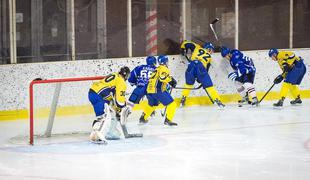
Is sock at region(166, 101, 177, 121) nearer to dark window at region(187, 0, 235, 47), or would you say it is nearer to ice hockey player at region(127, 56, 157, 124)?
ice hockey player at region(127, 56, 157, 124)

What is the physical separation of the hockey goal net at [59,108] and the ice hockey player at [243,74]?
2.97 metres

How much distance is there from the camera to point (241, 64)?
11828 millimetres

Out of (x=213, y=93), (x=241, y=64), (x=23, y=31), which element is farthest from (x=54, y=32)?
(x=241, y=64)

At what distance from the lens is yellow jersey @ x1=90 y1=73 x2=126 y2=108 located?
8430 millimetres

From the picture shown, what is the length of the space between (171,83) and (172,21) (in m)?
2.51

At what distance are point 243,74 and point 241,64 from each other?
0.16m

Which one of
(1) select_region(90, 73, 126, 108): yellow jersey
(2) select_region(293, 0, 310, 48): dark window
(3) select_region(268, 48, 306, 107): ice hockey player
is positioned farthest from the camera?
(2) select_region(293, 0, 310, 48): dark window

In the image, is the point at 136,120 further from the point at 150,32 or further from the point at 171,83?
the point at 150,32

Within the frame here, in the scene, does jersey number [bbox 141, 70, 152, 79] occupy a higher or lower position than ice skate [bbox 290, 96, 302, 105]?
higher

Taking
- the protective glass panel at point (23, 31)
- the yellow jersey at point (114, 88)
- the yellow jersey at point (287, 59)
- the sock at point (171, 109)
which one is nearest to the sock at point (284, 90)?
the yellow jersey at point (287, 59)

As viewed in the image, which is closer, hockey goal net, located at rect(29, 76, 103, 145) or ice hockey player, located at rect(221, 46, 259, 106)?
hockey goal net, located at rect(29, 76, 103, 145)

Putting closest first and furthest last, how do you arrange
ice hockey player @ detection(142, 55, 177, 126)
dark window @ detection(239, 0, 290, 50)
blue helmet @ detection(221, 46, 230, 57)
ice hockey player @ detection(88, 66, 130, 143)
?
ice hockey player @ detection(88, 66, 130, 143) < ice hockey player @ detection(142, 55, 177, 126) < blue helmet @ detection(221, 46, 230, 57) < dark window @ detection(239, 0, 290, 50)

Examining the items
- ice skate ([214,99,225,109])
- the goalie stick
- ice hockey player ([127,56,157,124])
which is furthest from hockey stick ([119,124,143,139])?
ice skate ([214,99,225,109])

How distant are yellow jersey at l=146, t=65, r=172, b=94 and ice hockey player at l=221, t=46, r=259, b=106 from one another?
253 centimetres
